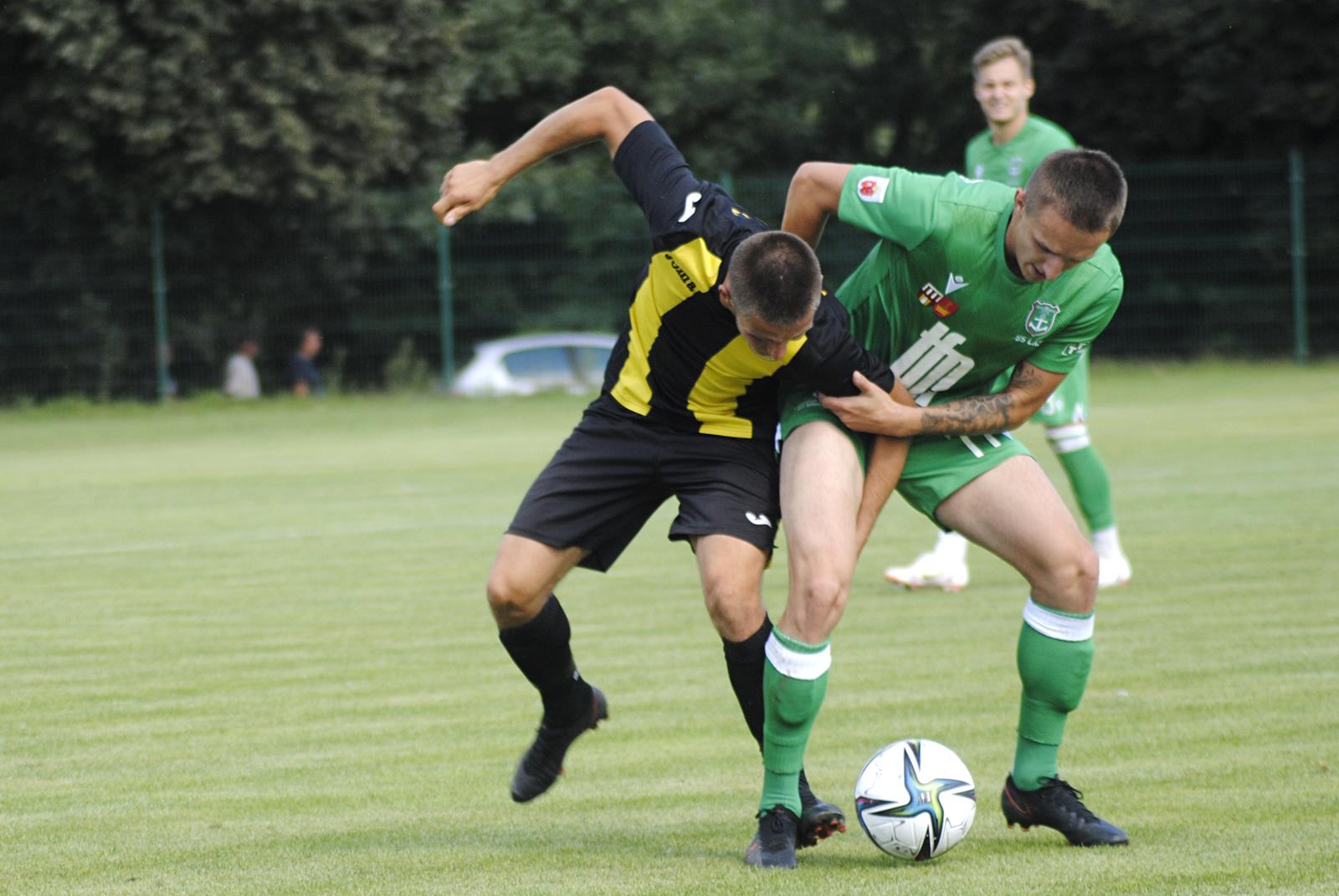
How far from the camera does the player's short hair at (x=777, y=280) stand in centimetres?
493

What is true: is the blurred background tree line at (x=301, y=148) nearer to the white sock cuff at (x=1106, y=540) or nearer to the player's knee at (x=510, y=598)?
the white sock cuff at (x=1106, y=540)

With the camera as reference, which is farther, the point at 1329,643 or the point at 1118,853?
the point at 1329,643

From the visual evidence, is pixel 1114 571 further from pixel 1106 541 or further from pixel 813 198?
pixel 813 198

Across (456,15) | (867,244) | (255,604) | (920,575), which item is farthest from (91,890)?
(456,15)

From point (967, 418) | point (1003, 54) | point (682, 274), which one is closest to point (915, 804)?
point (967, 418)

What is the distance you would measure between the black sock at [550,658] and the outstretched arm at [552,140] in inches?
50.7

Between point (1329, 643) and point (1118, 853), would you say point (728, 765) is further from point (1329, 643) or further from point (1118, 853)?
point (1329, 643)

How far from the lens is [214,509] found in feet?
44.9

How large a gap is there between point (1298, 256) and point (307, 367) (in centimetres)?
1370

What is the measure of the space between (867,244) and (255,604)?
17481mm

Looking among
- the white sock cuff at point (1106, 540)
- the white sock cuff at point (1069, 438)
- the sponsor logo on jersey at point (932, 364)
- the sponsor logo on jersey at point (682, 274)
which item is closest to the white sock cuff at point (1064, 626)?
the sponsor logo on jersey at point (932, 364)

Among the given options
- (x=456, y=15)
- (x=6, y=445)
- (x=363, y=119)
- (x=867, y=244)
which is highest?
(x=456, y=15)

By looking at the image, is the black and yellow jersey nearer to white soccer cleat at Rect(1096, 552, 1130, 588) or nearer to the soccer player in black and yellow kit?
the soccer player in black and yellow kit

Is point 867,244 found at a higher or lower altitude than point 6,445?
higher
